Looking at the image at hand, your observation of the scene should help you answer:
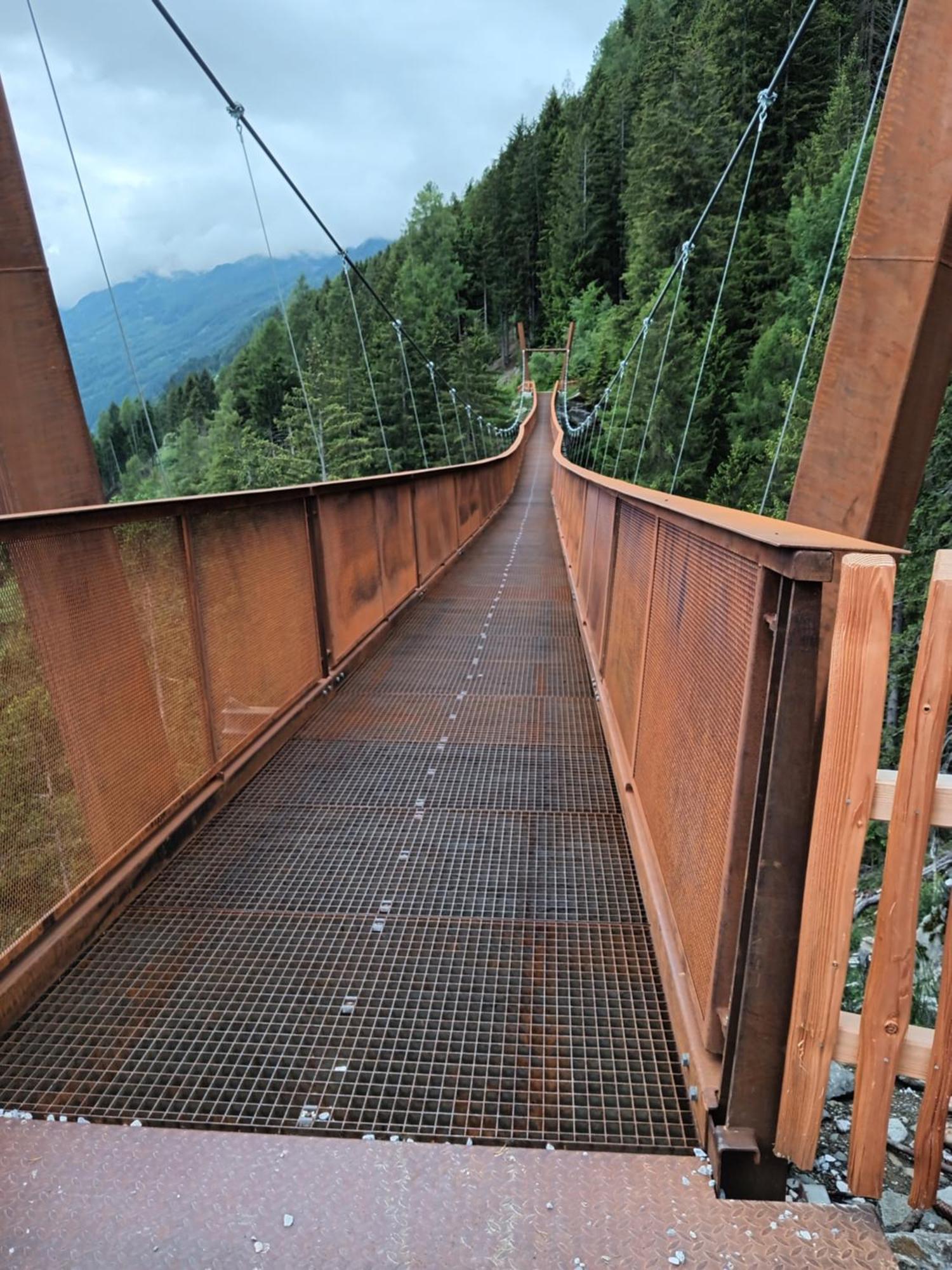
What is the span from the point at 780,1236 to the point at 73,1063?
5.22ft

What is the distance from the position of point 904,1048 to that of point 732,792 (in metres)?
0.52

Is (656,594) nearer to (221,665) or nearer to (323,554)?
(221,665)

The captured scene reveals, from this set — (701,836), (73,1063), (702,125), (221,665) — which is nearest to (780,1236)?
(701,836)

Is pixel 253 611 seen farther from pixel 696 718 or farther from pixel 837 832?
pixel 837 832

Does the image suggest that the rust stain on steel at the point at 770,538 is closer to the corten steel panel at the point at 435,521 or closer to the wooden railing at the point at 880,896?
the wooden railing at the point at 880,896

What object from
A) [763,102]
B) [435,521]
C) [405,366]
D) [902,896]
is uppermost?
[763,102]

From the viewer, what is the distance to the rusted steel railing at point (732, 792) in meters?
1.36

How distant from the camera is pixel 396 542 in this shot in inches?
258

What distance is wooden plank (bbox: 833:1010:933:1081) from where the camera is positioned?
137 centimetres

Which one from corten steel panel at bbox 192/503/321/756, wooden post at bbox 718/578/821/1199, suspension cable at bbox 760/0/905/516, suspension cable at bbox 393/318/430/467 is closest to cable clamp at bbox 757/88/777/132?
suspension cable at bbox 760/0/905/516

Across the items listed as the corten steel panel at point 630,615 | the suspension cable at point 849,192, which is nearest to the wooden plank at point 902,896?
the corten steel panel at point 630,615

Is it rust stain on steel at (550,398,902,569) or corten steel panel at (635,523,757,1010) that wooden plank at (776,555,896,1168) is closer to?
rust stain on steel at (550,398,902,569)

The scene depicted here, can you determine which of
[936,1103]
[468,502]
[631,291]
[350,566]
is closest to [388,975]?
[936,1103]

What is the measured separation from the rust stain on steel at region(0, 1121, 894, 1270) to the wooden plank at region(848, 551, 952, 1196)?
194mm
